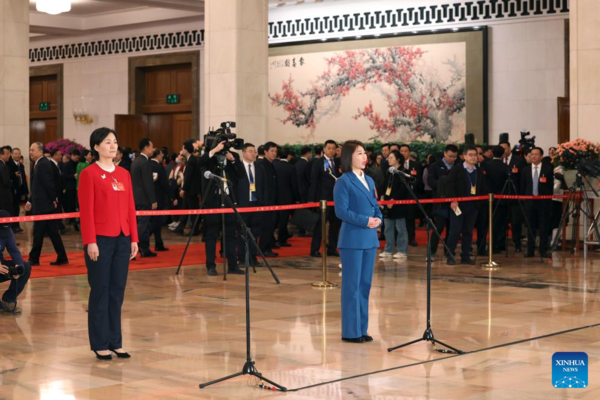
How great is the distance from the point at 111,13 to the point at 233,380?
750 inches

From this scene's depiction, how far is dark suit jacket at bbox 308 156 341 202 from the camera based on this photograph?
1288cm

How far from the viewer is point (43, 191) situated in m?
12.1

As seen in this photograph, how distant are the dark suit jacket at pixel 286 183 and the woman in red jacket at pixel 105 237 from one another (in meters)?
7.99

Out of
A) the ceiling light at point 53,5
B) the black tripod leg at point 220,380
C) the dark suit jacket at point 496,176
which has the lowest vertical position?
the black tripod leg at point 220,380

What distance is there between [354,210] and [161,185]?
7536 mm

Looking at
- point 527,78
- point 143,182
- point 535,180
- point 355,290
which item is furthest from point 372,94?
point 355,290

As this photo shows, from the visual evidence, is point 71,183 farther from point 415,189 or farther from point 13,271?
point 13,271

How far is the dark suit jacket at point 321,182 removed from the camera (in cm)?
1288

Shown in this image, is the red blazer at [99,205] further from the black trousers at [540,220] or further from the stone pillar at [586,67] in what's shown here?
the stone pillar at [586,67]

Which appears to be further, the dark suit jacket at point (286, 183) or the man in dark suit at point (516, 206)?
the dark suit jacket at point (286, 183)

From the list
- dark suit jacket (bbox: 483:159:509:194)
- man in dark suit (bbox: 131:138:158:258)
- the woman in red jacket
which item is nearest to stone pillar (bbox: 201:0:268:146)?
man in dark suit (bbox: 131:138:158:258)

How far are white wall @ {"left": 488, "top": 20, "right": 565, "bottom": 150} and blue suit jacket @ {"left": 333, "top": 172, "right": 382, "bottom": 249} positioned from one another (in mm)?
11393

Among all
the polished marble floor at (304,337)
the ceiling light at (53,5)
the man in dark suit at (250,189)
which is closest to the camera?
the polished marble floor at (304,337)

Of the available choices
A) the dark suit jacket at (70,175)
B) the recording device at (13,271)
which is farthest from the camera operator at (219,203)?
the dark suit jacket at (70,175)
